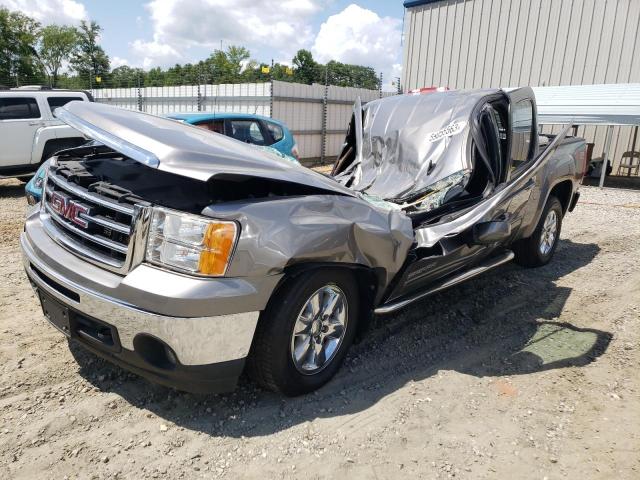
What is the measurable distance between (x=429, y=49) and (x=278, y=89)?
25.4ft

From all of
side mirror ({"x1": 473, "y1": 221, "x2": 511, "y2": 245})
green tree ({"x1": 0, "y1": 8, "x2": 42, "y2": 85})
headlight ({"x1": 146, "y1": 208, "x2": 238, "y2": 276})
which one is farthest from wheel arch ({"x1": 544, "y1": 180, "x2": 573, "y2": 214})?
green tree ({"x1": 0, "y1": 8, "x2": 42, "y2": 85})

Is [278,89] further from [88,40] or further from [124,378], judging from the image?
[88,40]

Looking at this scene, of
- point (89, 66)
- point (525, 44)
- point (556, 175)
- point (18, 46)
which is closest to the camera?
point (556, 175)

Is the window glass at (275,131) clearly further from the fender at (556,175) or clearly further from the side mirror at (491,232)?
the side mirror at (491,232)

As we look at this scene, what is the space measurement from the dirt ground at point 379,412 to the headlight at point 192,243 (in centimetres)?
92

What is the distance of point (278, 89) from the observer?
594 inches

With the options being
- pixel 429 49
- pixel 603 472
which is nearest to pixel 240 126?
pixel 603 472

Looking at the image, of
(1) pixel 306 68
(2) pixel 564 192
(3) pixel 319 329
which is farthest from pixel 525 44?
(1) pixel 306 68

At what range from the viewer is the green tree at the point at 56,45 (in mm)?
57688

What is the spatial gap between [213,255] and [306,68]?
85.0 meters

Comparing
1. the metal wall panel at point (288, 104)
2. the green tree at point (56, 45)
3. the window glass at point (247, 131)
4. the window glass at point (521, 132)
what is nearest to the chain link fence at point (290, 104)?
the metal wall panel at point (288, 104)

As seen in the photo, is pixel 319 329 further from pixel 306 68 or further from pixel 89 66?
pixel 306 68

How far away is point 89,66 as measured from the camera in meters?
58.2

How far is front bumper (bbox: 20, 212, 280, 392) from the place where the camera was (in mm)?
2234
